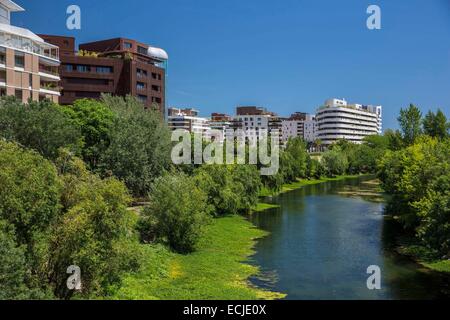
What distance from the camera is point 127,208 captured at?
35500 millimetres

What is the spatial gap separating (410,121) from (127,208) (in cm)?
5259

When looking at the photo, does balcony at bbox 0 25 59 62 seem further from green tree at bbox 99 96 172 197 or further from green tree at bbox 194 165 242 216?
green tree at bbox 194 165 242 216

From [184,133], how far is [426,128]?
134 ft

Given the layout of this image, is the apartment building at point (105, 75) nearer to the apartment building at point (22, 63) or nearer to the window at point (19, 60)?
the apartment building at point (22, 63)

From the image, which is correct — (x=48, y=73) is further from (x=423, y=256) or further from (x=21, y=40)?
(x=423, y=256)

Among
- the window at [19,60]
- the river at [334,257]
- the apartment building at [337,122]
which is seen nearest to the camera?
the river at [334,257]

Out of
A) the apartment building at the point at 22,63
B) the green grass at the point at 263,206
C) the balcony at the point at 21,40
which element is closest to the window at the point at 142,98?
the apartment building at the point at 22,63

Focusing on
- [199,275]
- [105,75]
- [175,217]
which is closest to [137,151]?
[175,217]

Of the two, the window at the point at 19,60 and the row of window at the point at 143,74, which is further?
the row of window at the point at 143,74

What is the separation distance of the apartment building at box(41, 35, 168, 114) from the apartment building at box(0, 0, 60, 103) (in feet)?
48.8

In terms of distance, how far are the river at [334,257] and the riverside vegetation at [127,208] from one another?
5.62 ft

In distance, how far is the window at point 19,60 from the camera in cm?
5537

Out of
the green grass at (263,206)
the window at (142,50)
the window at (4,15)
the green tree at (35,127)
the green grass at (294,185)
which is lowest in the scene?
the green grass at (263,206)
